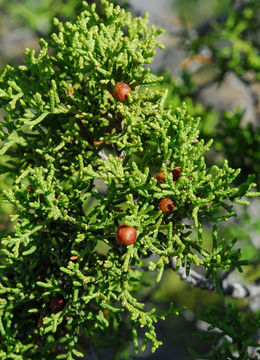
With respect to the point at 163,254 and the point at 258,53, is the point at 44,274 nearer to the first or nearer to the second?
the point at 163,254

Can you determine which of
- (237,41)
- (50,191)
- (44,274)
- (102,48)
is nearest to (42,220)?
(50,191)

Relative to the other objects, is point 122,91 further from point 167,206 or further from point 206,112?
point 206,112

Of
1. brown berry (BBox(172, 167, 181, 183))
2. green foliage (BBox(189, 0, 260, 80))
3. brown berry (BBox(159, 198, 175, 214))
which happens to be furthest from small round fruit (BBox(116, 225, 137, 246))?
green foliage (BBox(189, 0, 260, 80))

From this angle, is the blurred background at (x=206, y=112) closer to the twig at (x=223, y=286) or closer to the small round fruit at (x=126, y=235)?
the twig at (x=223, y=286)

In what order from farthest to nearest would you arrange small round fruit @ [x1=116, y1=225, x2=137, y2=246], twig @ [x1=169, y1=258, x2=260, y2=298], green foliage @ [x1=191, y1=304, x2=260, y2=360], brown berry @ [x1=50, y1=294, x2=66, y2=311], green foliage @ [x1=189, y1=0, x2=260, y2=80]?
green foliage @ [x1=189, y1=0, x2=260, y2=80], twig @ [x1=169, y1=258, x2=260, y2=298], green foliage @ [x1=191, y1=304, x2=260, y2=360], brown berry @ [x1=50, y1=294, x2=66, y2=311], small round fruit @ [x1=116, y1=225, x2=137, y2=246]

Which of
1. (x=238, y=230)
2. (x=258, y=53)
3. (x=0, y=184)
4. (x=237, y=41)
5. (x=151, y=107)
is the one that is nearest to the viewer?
(x=151, y=107)

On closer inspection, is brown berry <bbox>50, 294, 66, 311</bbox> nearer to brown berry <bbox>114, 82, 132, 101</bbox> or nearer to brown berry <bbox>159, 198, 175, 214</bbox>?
brown berry <bbox>159, 198, 175, 214</bbox>

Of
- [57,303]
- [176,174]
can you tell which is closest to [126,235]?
[176,174]
